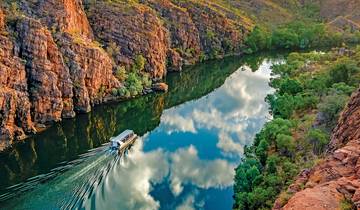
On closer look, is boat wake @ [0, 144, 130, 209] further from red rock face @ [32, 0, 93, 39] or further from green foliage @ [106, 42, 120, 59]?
green foliage @ [106, 42, 120, 59]

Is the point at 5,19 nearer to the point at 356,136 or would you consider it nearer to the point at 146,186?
the point at 146,186


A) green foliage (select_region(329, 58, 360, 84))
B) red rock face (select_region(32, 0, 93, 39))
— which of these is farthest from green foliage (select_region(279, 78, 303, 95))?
red rock face (select_region(32, 0, 93, 39))

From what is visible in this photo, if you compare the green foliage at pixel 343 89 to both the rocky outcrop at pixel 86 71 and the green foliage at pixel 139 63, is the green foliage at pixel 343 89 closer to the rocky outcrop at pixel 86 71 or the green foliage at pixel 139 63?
the rocky outcrop at pixel 86 71

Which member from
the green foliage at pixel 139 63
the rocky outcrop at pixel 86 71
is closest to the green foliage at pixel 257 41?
the green foliage at pixel 139 63

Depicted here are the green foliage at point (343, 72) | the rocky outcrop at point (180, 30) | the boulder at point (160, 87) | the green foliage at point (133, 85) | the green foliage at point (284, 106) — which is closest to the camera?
the green foliage at point (284, 106)

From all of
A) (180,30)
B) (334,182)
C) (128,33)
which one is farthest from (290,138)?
(180,30)

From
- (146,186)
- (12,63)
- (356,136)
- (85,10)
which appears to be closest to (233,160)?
(146,186)

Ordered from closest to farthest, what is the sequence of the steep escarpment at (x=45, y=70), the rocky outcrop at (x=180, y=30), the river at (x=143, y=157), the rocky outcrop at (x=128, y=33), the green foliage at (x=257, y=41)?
the river at (x=143, y=157)
the steep escarpment at (x=45, y=70)
the rocky outcrop at (x=128, y=33)
the rocky outcrop at (x=180, y=30)
the green foliage at (x=257, y=41)

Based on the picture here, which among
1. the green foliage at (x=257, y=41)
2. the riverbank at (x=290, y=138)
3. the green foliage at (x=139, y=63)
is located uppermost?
the riverbank at (x=290, y=138)
